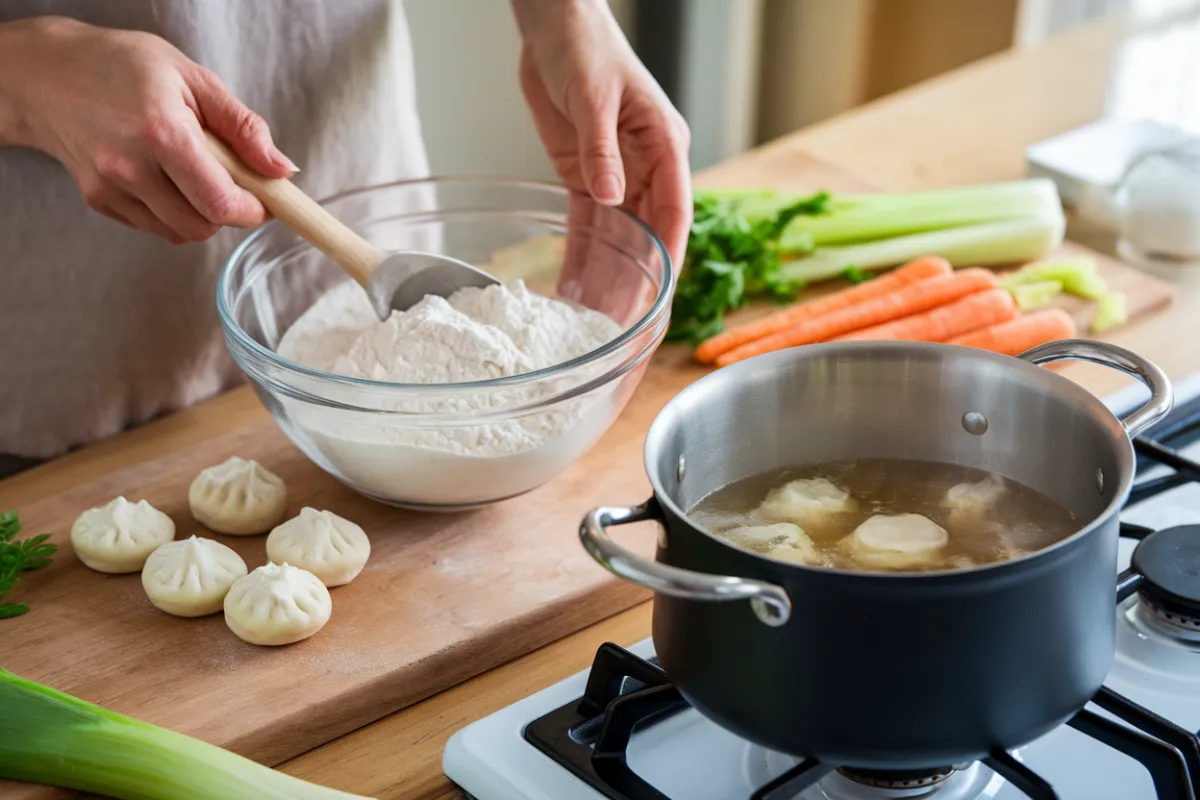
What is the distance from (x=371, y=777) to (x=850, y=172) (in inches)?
48.6

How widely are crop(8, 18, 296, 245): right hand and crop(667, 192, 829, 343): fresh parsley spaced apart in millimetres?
523

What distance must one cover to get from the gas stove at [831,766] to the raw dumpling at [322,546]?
0.25 m

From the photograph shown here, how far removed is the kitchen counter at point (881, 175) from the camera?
1016mm

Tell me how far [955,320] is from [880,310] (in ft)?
0.28

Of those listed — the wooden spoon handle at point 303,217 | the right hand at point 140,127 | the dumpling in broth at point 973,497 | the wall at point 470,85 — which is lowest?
the wall at point 470,85

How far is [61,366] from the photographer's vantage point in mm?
1434

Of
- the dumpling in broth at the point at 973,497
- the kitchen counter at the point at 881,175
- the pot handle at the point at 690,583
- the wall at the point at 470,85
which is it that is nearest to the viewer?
the pot handle at the point at 690,583

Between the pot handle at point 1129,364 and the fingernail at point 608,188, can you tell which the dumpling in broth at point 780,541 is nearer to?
the pot handle at point 1129,364

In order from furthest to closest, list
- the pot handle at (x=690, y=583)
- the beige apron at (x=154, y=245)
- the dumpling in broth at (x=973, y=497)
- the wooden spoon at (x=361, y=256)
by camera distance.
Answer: the beige apron at (x=154, y=245), the wooden spoon at (x=361, y=256), the dumpling in broth at (x=973, y=497), the pot handle at (x=690, y=583)

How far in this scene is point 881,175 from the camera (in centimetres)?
195

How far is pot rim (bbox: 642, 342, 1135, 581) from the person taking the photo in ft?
2.26

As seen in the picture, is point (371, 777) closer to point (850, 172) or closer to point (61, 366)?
point (61, 366)

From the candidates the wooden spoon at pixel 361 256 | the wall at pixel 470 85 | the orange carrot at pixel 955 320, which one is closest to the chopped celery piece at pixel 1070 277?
the orange carrot at pixel 955 320

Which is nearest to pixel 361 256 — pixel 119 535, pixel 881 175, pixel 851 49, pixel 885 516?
pixel 119 535
